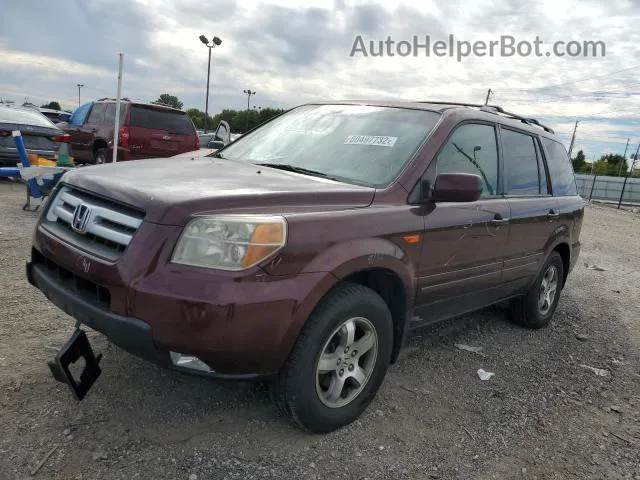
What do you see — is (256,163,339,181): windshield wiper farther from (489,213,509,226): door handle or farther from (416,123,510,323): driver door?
(489,213,509,226): door handle

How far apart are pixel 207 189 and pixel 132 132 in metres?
9.18

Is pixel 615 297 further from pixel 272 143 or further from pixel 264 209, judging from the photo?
pixel 264 209

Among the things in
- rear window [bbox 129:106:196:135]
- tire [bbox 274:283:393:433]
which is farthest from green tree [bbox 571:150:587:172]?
tire [bbox 274:283:393:433]

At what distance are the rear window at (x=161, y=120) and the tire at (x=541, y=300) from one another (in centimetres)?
866

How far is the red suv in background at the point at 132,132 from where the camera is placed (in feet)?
Result: 36.0

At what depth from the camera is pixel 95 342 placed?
11.9 feet

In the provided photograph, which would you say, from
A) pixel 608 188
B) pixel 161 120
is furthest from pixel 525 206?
pixel 608 188

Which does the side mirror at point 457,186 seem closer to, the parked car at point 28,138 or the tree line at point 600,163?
the parked car at point 28,138

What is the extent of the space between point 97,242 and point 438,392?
2239mm

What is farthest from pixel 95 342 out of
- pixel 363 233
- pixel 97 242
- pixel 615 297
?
pixel 615 297

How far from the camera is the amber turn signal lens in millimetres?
2316

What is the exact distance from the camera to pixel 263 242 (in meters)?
2.34

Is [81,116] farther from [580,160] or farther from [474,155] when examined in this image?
[580,160]

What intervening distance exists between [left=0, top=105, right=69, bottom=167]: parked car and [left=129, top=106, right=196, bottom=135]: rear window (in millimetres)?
1439
